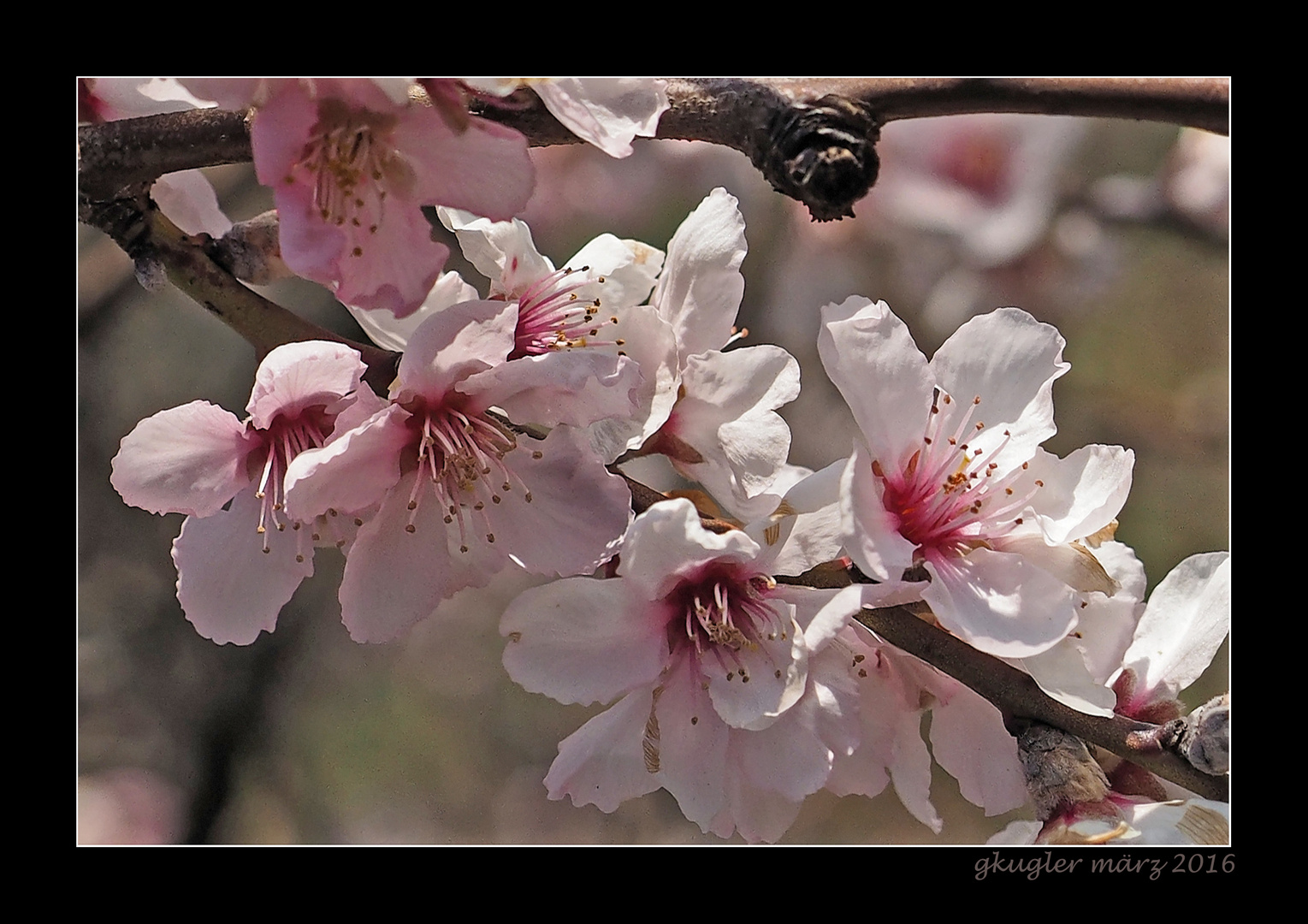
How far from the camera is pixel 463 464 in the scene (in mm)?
627

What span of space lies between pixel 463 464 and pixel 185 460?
159mm

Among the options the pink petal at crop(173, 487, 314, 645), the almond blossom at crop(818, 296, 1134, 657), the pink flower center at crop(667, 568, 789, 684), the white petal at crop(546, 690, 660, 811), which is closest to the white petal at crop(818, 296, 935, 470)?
the almond blossom at crop(818, 296, 1134, 657)

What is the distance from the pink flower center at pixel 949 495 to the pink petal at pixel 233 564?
1.15ft

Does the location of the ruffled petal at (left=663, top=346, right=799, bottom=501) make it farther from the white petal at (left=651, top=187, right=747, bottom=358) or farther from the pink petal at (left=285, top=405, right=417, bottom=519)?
the pink petal at (left=285, top=405, right=417, bottom=519)

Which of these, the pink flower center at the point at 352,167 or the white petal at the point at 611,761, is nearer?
the pink flower center at the point at 352,167

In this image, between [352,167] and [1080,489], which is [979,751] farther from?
[352,167]

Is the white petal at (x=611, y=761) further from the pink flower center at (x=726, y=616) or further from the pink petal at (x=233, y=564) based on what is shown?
the pink petal at (x=233, y=564)

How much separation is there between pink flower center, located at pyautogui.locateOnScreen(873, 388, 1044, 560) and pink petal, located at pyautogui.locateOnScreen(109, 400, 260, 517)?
1.21ft

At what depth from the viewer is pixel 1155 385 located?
4.55ft

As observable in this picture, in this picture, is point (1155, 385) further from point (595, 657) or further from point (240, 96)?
point (240, 96)

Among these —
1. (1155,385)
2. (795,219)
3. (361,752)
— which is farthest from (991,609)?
(361,752)

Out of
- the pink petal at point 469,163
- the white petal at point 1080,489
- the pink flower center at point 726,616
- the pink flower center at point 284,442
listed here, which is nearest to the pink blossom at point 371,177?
the pink petal at point 469,163

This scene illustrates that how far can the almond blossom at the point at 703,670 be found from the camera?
61 centimetres
